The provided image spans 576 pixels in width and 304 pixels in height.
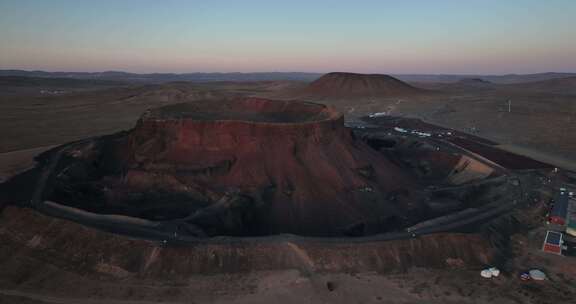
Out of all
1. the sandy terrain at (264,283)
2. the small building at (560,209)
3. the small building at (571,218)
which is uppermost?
the small building at (560,209)

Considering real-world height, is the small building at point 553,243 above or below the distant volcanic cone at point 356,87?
below

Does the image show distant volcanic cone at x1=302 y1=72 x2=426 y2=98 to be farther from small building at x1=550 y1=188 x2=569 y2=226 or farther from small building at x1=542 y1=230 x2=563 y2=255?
small building at x1=542 y1=230 x2=563 y2=255

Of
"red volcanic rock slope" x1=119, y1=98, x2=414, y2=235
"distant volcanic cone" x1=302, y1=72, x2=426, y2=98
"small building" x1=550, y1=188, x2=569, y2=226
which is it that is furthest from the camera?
"distant volcanic cone" x1=302, y1=72, x2=426, y2=98

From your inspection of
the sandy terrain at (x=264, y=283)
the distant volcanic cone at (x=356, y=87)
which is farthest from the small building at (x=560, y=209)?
the distant volcanic cone at (x=356, y=87)

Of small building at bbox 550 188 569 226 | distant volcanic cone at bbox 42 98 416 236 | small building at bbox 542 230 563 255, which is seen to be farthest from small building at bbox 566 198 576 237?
distant volcanic cone at bbox 42 98 416 236

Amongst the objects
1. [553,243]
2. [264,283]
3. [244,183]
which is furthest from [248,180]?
[553,243]

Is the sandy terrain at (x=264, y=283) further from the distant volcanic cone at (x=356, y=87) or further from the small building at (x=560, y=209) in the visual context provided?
the distant volcanic cone at (x=356, y=87)
